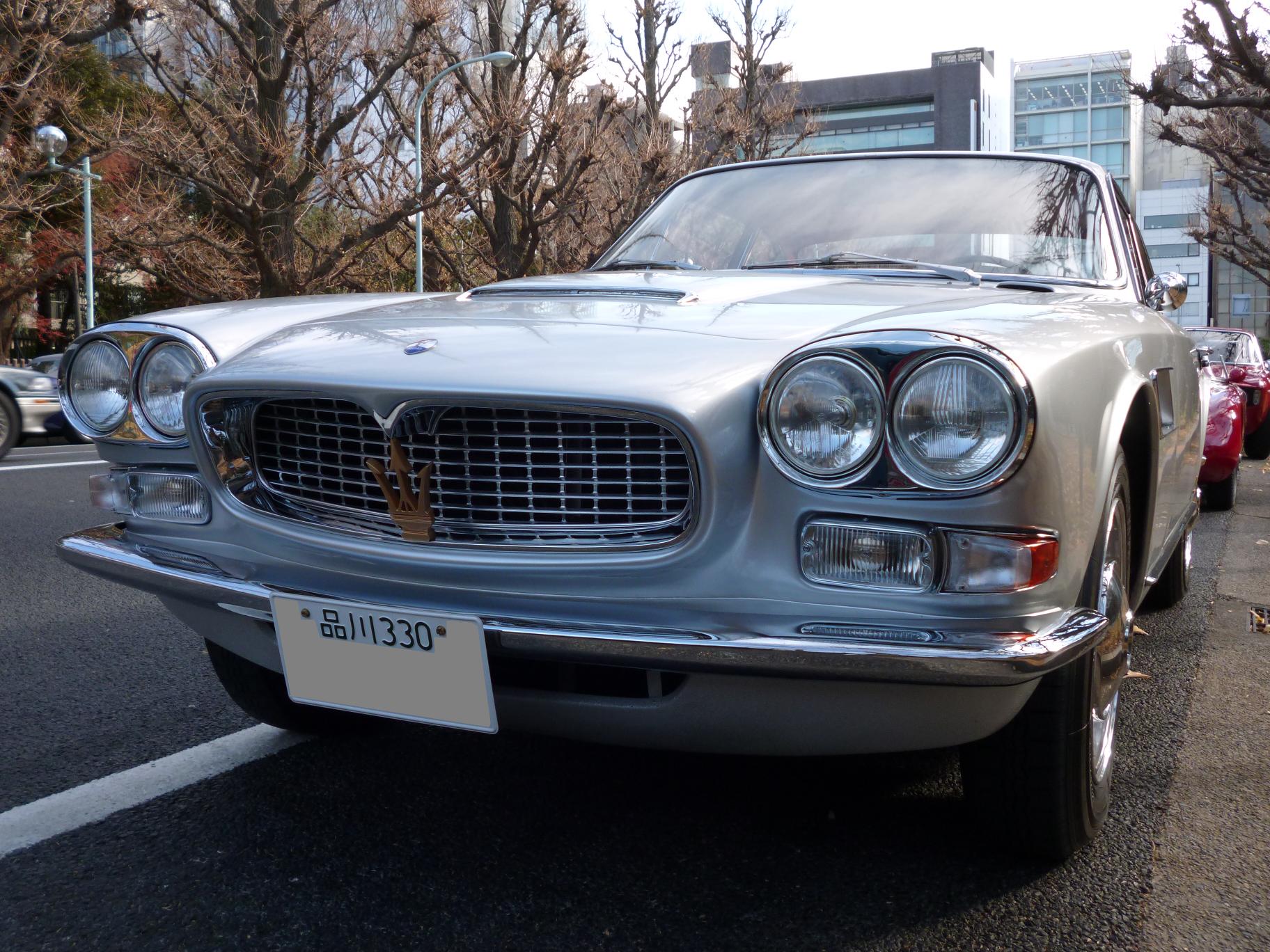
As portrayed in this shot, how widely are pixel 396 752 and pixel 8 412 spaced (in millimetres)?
9045

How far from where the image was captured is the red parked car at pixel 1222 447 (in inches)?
278

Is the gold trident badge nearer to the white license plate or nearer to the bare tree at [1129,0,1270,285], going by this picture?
the white license plate

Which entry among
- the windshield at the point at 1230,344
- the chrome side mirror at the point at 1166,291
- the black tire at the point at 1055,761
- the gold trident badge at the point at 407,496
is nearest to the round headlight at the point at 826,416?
the black tire at the point at 1055,761

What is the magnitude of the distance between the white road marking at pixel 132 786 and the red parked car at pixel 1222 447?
591 centimetres

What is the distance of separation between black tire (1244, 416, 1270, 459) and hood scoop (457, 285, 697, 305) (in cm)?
1093

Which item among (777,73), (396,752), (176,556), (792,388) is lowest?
(396,752)

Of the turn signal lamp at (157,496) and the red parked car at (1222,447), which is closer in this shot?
the turn signal lamp at (157,496)

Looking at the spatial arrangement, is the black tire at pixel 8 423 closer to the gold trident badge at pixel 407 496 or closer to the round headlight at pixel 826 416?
the gold trident badge at pixel 407 496

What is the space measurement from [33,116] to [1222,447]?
18.9 m

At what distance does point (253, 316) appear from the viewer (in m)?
2.56

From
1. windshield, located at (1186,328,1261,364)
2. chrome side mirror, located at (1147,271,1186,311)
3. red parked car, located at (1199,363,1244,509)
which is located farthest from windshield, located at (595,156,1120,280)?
windshield, located at (1186,328,1261,364)

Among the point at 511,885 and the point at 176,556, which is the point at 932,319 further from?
the point at 176,556

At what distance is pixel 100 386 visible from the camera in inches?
94.7

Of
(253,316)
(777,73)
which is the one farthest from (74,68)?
(253,316)
